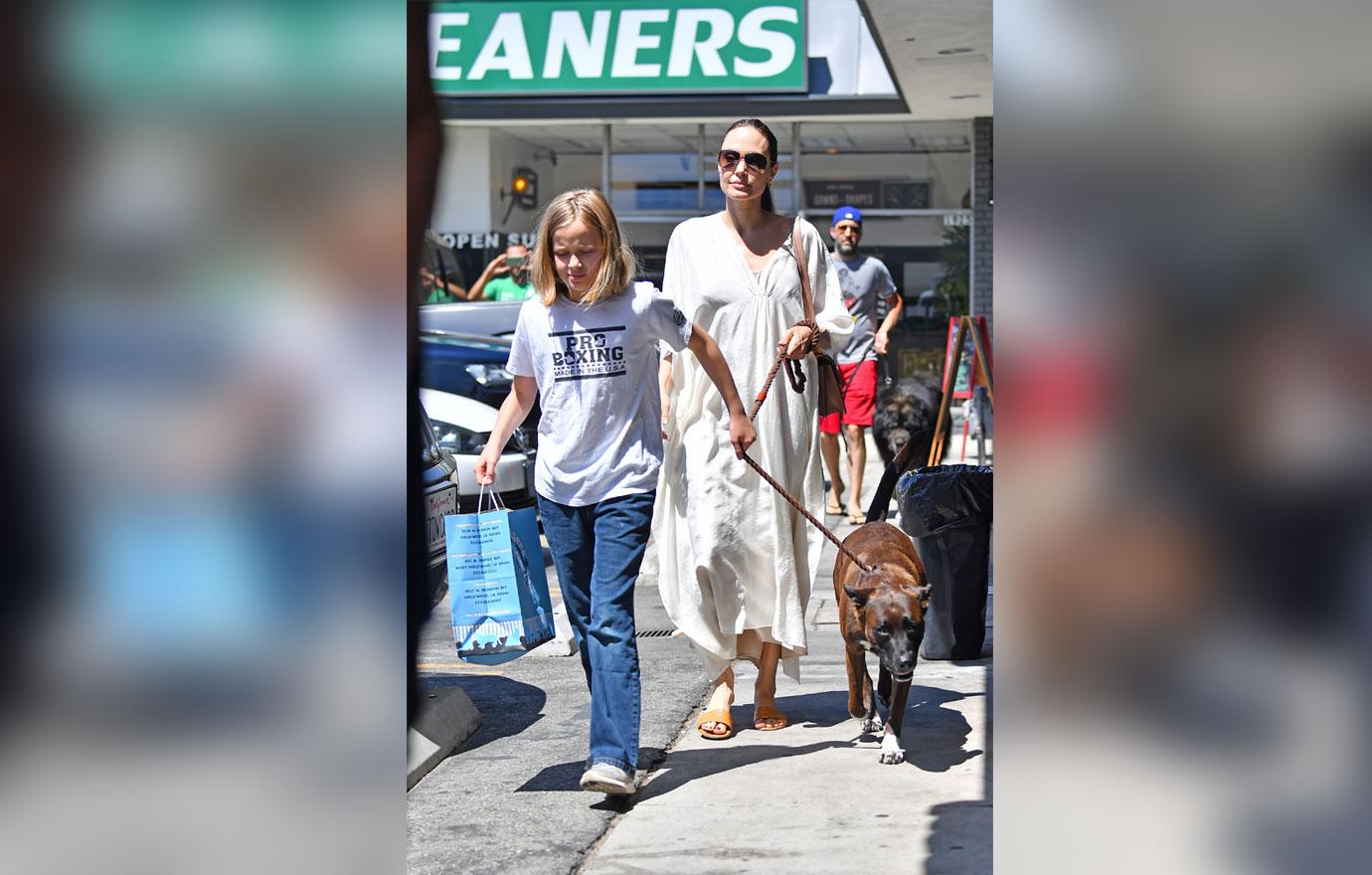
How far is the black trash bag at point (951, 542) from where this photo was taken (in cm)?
654

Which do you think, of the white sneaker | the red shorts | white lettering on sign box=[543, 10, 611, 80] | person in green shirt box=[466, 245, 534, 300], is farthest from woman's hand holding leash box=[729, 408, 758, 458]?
white lettering on sign box=[543, 10, 611, 80]

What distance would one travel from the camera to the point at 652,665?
22.7 ft

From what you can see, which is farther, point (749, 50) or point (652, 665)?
point (749, 50)

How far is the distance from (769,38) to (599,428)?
14.1 meters

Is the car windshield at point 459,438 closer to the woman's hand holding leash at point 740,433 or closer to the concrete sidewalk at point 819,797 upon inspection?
the concrete sidewalk at point 819,797

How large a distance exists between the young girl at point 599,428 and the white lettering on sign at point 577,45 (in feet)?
46.0

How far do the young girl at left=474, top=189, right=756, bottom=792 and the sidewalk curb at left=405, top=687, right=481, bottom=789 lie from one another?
2.62 feet

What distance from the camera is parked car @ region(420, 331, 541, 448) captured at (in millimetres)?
10430

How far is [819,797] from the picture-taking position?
4.85 meters

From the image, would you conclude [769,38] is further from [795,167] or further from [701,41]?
[795,167]
